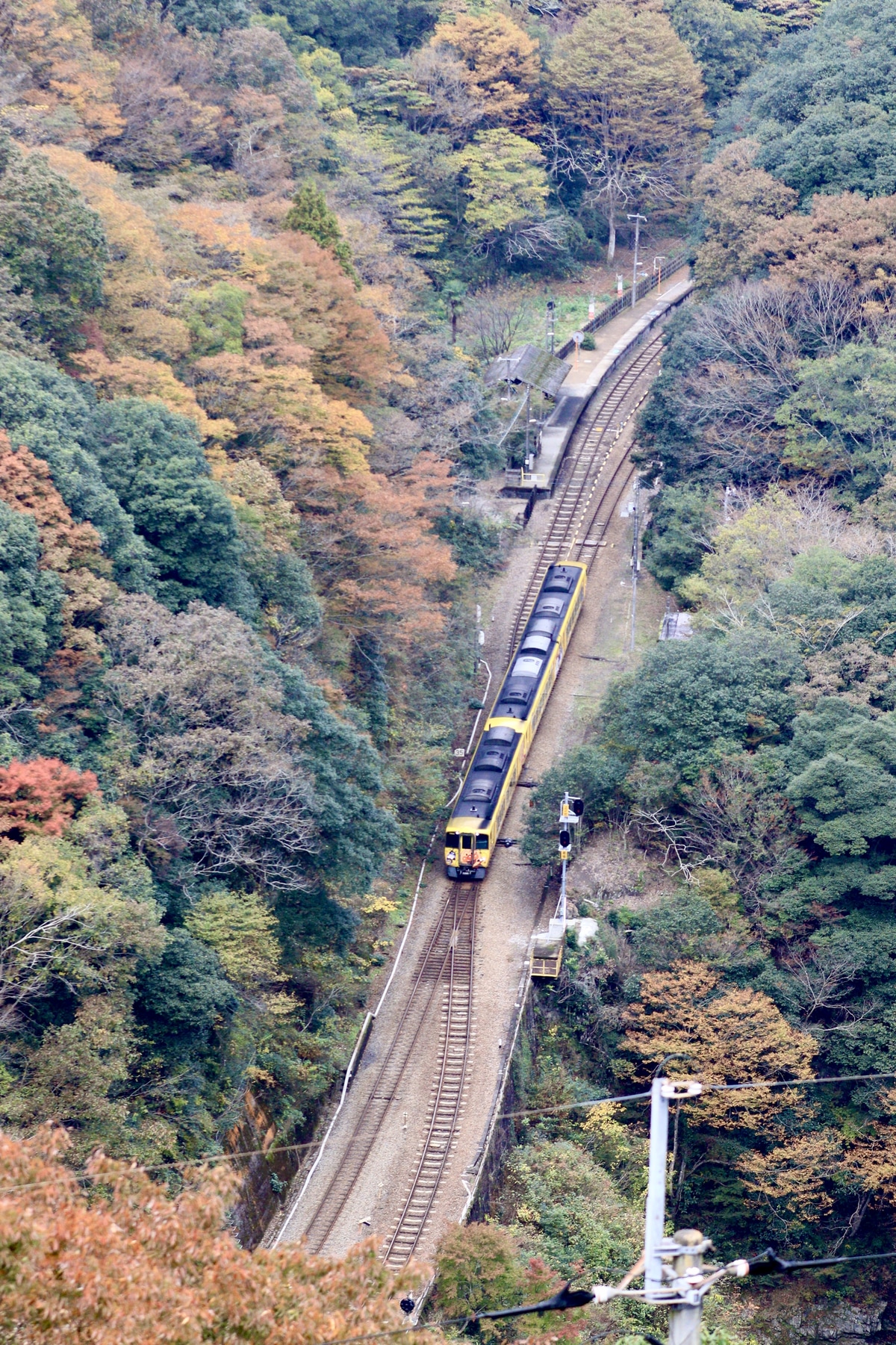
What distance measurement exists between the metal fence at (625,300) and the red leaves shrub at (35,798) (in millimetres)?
40690

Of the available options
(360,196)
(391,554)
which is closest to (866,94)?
(360,196)

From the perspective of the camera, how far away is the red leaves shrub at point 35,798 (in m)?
24.0

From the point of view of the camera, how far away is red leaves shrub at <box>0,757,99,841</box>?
2403cm

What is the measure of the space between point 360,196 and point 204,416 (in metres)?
24.8

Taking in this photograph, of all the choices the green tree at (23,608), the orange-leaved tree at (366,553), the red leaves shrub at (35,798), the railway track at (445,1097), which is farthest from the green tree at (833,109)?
the red leaves shrub at (35,798)

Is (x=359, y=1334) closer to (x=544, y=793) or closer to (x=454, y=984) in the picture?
(x=454, y=984)

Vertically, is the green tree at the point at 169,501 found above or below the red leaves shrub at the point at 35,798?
above

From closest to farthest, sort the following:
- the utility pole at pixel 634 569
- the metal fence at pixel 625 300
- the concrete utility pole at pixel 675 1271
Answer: the concrete utility pole at pixel 675 1271 < the utility pole at pixel 634 569 < the metal fence at pixel 625 300

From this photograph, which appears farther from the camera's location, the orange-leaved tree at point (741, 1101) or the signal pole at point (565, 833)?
the signal pole at point (565, 833)

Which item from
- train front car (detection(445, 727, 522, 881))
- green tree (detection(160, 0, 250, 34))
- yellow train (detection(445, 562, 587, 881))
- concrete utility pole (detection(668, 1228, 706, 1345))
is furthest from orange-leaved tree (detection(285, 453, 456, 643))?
concrete utility pole (detection(668, 1228, 706, 1345))

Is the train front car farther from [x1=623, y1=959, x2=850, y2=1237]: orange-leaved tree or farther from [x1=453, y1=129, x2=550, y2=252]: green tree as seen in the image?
[x1=453, y1=129, x2=550, y2=252]: green tree

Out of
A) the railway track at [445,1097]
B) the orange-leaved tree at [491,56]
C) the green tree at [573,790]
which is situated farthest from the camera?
the orange-leaved tree at [491,56]

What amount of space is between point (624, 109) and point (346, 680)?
129 ft

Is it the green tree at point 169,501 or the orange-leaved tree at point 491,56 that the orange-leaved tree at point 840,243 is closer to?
the orange-leaved tree at point 491,56
